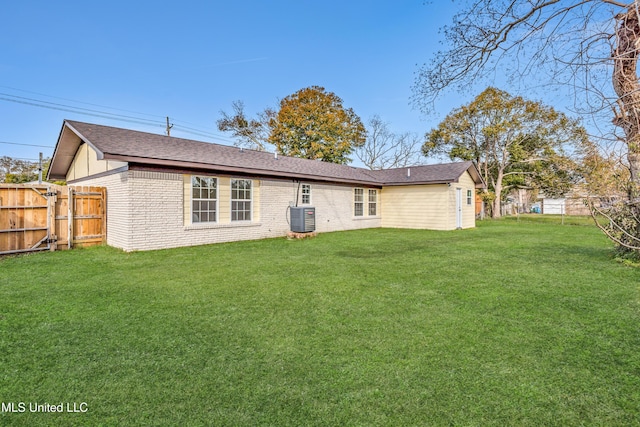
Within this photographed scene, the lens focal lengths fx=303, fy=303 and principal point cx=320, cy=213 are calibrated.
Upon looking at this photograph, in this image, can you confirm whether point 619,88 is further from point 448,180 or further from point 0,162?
point 0,162

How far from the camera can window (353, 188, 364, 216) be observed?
1514 cm

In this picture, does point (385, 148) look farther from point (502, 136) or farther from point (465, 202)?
point (465, 202)

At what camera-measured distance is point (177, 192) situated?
878 cm

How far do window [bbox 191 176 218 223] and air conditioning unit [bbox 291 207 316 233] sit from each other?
287 cm

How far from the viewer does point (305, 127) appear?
26469 mm

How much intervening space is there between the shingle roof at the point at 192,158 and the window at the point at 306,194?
50 centimetres

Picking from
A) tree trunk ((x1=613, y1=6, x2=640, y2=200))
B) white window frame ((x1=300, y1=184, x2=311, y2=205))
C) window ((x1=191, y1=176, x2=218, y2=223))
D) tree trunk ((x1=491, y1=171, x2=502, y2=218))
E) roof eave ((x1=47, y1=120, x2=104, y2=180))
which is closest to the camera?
tree trunk ((x1=613, y1=6, x2=640, y2=200))

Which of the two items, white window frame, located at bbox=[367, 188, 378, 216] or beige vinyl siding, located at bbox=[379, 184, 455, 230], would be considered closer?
beige vinyl siding, located at bbox=[379, 184, 455, 230]

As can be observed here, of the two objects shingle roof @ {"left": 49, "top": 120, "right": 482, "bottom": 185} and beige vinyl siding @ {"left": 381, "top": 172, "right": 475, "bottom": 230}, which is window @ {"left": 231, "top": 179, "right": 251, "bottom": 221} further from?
beige vinyl siding @ {"left": 381, "top": 172, "right": 475, "bottom": 230}

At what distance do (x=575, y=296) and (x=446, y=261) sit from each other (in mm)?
2619

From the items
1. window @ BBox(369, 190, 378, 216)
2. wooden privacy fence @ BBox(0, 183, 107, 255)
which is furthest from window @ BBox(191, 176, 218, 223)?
window @ BBox(369, 190, 378, 216)

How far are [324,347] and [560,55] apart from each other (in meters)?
4.72

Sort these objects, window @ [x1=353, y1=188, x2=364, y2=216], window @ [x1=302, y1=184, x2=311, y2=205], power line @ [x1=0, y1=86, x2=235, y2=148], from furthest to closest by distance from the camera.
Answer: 1. power line @ [x1=0, y1=86, x2=235, y2=148]
2. window @ [x1=353, y1=188, x2=364, y2=216]
3. window @ [x1=302, y1=184, x2=311, y2=205]

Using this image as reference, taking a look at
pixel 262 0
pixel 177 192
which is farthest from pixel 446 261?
pixel 262 0
